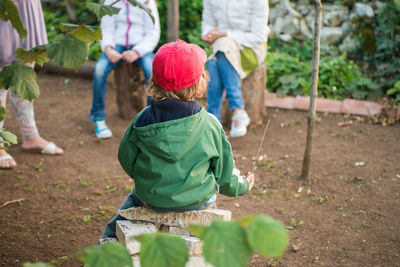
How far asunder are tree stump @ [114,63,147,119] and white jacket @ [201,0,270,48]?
1.06m

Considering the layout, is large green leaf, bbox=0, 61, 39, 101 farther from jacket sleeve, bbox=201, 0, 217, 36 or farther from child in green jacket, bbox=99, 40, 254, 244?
jacket sleeve, bbox=201, 0, 217, 36

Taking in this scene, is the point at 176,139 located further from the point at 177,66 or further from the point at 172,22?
the point at 172,22

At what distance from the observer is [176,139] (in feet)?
6.20

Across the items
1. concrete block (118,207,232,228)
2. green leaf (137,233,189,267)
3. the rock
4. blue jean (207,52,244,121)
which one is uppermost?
green leaf (137,233,189,267)

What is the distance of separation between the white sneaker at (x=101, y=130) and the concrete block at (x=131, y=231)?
2451 mm

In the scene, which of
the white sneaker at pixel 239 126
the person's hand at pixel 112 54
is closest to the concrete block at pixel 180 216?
the white sneaker at pixel 239 126

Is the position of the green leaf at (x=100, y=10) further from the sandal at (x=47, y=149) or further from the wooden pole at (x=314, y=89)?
the sandal at (x=47, y=149)

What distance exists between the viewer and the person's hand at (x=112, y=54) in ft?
14.9

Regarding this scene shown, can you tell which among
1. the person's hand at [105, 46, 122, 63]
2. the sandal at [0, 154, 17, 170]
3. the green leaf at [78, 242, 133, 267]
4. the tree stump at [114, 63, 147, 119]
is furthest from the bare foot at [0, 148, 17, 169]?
the green leaf at [78, 242, 133, 267]

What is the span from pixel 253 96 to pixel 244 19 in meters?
0.79

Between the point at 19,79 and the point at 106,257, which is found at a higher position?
the point at 19,79

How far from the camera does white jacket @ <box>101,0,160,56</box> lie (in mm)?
4570

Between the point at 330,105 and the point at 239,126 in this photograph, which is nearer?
the point at 239,126

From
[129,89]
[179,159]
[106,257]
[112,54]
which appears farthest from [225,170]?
[129,89]
